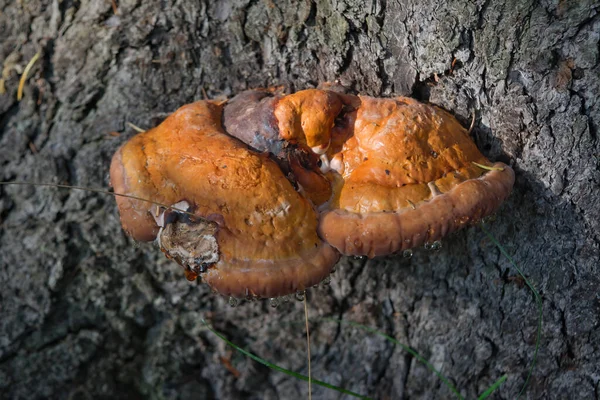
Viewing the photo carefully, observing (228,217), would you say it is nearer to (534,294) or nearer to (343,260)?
(343,260)

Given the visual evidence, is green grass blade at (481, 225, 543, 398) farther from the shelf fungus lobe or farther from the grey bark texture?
the shelf fungus lobe

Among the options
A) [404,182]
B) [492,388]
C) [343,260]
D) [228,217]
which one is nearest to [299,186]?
[228,217]

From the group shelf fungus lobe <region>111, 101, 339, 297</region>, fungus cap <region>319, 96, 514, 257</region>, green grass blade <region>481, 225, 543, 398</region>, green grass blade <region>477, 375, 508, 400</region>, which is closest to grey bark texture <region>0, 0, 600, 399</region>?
green grass blade <region>481, 225, 543, 398</region>

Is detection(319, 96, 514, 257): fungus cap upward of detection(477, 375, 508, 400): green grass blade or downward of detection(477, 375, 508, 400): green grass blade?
upward

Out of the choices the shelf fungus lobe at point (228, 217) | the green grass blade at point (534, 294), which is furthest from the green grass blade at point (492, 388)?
the shelf fungus lobe at point (228, 217)

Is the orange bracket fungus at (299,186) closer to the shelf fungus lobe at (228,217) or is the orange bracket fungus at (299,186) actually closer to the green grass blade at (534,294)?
the shelf fungus lobe at (228,217)

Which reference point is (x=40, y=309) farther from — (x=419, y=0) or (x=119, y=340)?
(x=419, y=0)

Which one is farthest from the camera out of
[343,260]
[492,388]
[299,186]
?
[343,260]
